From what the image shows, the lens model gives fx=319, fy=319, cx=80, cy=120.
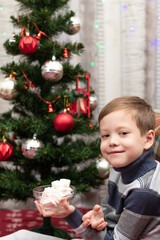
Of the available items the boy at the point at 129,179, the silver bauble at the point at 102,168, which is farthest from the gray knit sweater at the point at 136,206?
the silver bauble at the point at 102,168

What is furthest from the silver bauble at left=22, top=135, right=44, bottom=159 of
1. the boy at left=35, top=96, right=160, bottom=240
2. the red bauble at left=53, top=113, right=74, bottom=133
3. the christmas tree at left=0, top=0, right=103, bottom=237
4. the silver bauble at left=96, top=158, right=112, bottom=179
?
the boy at left=35, top=96, right=160, bottom=240

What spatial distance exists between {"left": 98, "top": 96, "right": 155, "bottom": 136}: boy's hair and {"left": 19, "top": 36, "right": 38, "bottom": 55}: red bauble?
671mm

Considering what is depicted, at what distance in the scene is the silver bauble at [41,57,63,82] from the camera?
150 cm

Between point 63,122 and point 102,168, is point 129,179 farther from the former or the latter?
point 102,168

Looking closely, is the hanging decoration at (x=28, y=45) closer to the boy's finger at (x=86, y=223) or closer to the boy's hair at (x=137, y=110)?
the boy's hair at (x=137, y=110)

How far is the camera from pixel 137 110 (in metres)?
0.97

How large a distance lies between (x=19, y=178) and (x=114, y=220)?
73 centimetres

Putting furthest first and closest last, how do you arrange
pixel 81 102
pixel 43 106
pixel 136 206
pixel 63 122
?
pixel 81 102 → pixel 43 106 → pixel 63 122 → pixel 136 206

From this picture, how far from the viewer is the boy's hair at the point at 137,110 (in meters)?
0.96

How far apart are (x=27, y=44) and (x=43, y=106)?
0.32 m

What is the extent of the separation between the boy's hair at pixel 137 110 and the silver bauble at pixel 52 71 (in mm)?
574

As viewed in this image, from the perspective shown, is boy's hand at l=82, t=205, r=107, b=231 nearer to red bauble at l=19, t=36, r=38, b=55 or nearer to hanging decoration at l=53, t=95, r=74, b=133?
hanging decoration at l=53, t=95, r=74, b=133

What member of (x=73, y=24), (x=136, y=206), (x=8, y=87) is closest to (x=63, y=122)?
(x=8, y=87)

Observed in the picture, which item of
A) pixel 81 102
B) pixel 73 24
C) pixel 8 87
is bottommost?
pixel 81 102
